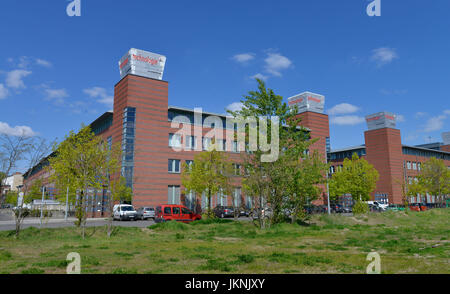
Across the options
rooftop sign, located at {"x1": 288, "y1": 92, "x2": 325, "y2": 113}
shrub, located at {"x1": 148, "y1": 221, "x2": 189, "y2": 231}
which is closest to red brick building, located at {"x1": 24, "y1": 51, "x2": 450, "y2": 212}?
shrub, located at {"x1": 148, "y1": 221, "x2": 189, "y2": 231}

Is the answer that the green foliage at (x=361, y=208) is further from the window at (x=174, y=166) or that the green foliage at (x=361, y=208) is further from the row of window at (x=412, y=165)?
the row of window at (x=412, y=165)

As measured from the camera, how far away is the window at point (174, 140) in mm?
47156

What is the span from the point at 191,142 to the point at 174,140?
9.37 feet

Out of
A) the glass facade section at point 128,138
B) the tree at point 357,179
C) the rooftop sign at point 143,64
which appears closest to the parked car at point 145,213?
the glass facade section at point 128,138

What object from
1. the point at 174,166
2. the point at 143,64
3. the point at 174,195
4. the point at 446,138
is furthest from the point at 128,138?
the point at 446,138

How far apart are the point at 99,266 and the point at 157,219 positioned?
874 inches

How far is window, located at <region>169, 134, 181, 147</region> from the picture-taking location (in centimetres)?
4716

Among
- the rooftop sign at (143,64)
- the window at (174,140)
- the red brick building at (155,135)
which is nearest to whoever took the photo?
the red brick building at (155,135)

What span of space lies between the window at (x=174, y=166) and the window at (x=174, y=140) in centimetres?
224

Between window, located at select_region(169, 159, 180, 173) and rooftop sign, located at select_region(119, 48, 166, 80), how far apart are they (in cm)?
1179

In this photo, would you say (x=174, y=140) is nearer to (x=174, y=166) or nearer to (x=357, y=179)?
(x=174, y=166)

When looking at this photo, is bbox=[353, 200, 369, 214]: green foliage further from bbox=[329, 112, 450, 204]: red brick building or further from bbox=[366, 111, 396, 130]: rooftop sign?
bbox=[366, 111, 396, 130]: rooftop sign

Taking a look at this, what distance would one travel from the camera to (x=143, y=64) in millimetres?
46344

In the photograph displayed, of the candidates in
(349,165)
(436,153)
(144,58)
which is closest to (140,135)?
(144,58)
